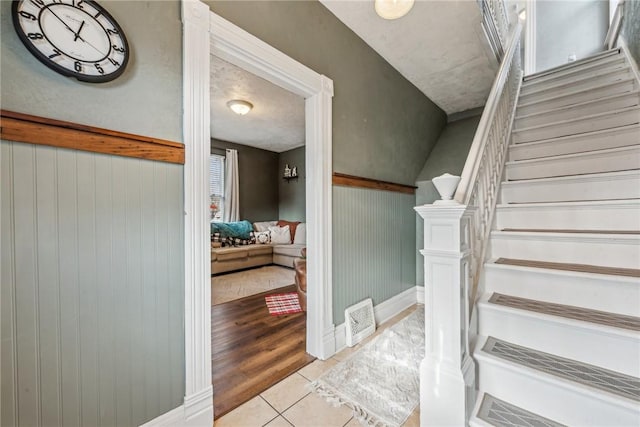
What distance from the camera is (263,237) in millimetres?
5289

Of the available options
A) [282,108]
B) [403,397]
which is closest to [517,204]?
[403,397]

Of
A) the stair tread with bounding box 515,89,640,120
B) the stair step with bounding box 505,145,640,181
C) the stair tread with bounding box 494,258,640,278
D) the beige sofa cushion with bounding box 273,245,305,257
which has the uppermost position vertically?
the stair tread with bounding box 515,89,640,120

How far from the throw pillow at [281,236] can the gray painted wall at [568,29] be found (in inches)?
217

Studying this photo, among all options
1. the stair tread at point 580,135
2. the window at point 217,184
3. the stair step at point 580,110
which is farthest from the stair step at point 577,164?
the window at point 217,184

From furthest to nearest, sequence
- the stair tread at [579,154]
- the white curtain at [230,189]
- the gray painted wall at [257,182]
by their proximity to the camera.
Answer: the gray painted wall at [257,182], the white curtain at [230,189], the stair tread at [579,154]

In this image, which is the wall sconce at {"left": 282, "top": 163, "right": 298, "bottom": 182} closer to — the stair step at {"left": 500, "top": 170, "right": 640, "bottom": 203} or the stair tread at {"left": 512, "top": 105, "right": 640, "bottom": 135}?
the stair tread at {"left": 512, "top": 105, "right": 640, "bottom": 135}

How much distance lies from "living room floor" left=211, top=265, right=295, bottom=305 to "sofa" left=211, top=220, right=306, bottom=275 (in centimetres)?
14

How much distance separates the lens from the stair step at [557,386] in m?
0.94

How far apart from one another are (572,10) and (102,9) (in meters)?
6.35

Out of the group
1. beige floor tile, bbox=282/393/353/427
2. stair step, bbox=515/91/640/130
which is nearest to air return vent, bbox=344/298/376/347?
beige floor tile, bbox=282/393/353/427

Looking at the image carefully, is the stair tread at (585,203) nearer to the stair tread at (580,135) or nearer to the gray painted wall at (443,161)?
the stair tread at (580,135)

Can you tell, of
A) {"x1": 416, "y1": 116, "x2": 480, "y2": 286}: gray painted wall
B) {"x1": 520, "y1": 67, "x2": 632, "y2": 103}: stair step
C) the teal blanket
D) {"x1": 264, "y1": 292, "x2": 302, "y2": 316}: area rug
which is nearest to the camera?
{"x1": 520, "y1": 67, "x2": 632, "y2": 103}: stair step

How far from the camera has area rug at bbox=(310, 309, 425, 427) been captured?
53.5 inches

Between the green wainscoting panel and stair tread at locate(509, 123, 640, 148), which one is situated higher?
stair tread at locate(509, 123, 640, 148)
